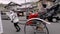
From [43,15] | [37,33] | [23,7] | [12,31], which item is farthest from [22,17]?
[37,33]

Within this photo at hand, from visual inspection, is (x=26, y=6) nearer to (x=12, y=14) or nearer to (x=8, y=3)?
(x=8, y=3)

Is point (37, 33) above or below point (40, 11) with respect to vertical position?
below

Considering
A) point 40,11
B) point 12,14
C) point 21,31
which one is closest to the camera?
point 12,14

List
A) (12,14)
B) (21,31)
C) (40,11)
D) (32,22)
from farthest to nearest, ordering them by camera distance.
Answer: (40,11) < (21,31) < (12,14) < (32,22)

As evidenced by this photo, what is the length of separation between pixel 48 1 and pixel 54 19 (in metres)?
1.06

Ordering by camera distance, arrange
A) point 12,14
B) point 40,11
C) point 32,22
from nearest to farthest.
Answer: point 32,22 < point 12,14 < point 40,11

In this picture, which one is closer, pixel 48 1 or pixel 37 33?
pixel 37 33

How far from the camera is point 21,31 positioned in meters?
7.64

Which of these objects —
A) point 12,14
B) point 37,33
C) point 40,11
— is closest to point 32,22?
point 37,33

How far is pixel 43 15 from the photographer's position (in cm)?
929

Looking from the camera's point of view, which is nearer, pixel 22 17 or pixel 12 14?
pixel 12 14

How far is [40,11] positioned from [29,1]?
0.83 meters

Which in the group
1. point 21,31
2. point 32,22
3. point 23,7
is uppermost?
point 23,7

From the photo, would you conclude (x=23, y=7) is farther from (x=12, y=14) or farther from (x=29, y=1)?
(x=12, y=14)
